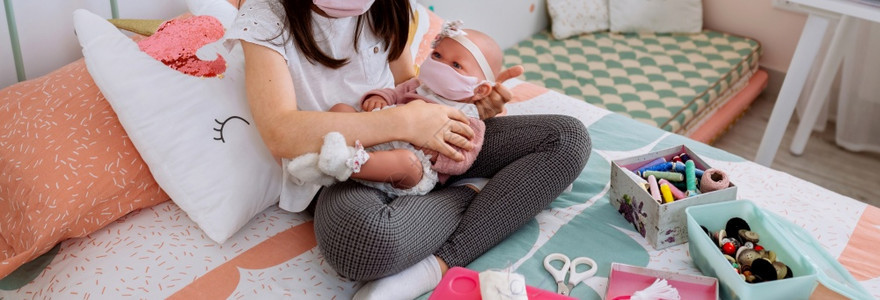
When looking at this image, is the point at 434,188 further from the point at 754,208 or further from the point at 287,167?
the point at 754,208

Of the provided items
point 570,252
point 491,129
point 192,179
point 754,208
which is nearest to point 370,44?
point 491,129

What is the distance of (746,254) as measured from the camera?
42.1 inches

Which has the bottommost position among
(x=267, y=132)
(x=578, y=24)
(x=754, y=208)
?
(x=578, y=24)

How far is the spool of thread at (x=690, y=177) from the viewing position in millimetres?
1194

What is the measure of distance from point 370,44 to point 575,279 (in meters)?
Answer: 0.55

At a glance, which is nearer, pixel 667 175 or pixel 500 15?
pixel 667 175

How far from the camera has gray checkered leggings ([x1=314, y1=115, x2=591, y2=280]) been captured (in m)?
1.02

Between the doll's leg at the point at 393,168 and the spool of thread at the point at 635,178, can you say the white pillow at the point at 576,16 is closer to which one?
the spool of thread at the point at 635,178

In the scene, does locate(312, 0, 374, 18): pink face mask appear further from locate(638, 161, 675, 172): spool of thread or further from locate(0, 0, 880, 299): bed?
locate(638, 161, 675, 172): spool of thread

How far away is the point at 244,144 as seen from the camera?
1.17 metres

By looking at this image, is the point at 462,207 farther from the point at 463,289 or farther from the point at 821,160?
the point at 821,160

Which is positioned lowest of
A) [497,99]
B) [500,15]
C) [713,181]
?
[500,15]

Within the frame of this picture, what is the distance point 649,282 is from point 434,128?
412 mm

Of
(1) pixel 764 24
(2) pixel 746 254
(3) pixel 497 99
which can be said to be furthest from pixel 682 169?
(1) pixel 764 24
